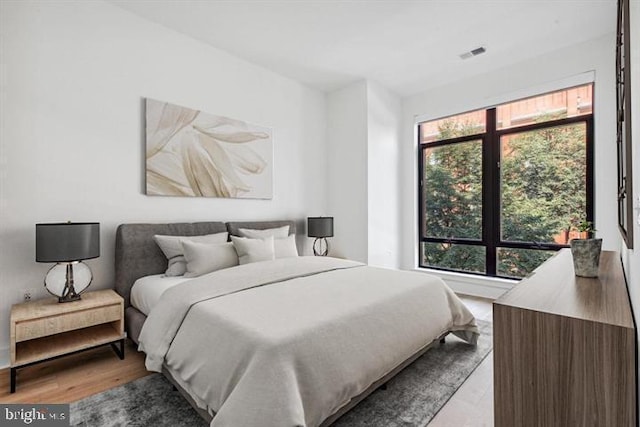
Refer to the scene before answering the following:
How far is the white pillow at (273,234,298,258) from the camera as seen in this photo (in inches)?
130

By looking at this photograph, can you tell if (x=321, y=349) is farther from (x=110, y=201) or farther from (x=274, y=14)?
(x=274, y=14)

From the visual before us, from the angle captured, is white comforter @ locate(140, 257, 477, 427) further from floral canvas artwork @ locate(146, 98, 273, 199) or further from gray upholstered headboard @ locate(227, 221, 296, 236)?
floral canvas artwork @ locate(146, 98, 273, 199)

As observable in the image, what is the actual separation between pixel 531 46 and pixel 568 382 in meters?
3.64

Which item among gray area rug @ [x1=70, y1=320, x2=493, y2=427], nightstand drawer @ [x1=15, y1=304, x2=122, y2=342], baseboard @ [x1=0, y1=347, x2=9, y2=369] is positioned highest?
nightstand drawer @ [x1=15, y1=304, x2=122, y2=342]

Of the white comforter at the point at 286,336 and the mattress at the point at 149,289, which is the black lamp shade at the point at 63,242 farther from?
the white comforter at the point at 286,336

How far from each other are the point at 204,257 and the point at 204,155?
1.19 m

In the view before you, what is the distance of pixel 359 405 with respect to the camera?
5.90ft

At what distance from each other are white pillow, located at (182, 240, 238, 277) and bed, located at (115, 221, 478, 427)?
1.39ft

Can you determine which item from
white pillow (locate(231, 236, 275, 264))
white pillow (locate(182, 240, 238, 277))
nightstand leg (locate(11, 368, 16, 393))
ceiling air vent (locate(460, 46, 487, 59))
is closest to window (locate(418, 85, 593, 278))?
ceiling air vent (locate(460, 46, 487, 59))

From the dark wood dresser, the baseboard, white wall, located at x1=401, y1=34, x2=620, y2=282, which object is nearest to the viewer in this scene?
the dark wood dresser

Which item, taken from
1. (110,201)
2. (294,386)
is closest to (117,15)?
(110,201)

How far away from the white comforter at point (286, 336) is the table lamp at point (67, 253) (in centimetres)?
73

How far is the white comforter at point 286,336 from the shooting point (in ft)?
4.22

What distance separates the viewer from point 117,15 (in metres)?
2.75
